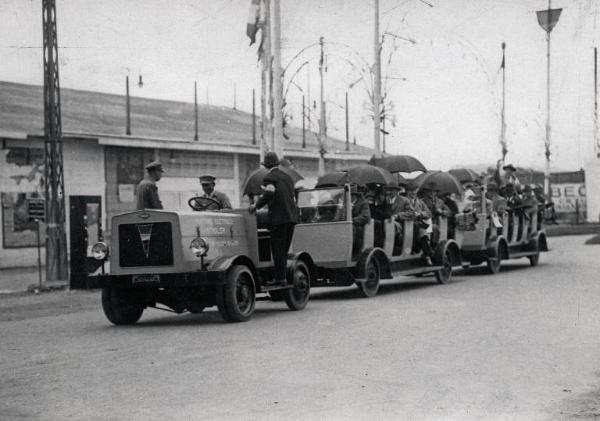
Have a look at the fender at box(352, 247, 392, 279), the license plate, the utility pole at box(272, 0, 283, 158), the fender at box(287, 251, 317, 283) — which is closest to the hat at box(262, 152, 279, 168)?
the fender at box(287, 251, 317, 283)

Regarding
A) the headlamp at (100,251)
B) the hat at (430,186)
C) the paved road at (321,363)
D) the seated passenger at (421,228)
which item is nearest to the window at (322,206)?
the paved road at (321,363)

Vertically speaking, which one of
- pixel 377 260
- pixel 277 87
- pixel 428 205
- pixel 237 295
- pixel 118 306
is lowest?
pixel 118 306

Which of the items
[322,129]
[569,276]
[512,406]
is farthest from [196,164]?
[512,406]

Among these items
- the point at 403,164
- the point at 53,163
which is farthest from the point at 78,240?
the point at 403,164

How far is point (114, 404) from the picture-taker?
6305 millimetres

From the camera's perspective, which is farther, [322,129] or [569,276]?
[322,129]

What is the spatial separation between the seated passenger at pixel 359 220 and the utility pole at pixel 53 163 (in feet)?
22.8

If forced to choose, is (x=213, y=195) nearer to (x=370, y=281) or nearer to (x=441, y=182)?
(x=370, y=281)

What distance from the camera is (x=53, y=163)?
60.3ft

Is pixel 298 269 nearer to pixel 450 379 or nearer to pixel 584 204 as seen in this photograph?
pixel 450 379

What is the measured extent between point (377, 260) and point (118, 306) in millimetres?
5238

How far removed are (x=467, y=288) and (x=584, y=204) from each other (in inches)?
1735

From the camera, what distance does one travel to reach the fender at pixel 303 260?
1242cm

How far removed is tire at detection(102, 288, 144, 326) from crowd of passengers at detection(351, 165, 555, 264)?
4568 mm
